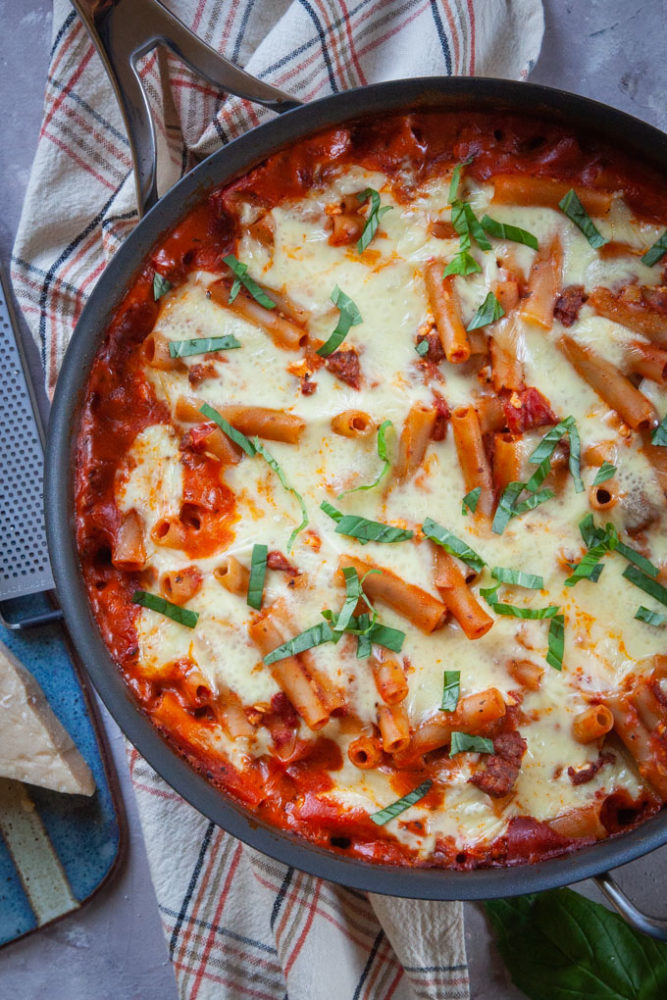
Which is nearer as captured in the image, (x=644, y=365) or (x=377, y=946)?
(x=644, y=365)

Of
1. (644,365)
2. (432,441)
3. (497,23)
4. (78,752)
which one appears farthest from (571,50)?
(78,752)

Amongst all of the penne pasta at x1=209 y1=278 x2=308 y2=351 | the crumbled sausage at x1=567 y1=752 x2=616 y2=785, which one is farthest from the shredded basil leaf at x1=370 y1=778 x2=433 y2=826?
the penne pasta at x1=209 y1=278 x2=308 y2=351

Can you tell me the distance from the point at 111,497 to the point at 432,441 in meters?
0.90

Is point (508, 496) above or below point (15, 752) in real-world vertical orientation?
above

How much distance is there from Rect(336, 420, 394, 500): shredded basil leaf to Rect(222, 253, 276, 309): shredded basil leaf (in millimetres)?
454

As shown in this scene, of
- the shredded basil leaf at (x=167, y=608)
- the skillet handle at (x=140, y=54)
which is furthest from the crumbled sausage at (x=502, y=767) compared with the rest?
the skillet handle at (x=140, y=54)

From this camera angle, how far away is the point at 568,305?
8.27 feet

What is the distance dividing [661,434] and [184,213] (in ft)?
4.73

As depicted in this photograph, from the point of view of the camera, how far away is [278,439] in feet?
8.23

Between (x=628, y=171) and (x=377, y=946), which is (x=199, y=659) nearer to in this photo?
(x=377, y=946)

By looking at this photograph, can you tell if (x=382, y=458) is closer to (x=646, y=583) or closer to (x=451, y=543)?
(x=451, y=543)

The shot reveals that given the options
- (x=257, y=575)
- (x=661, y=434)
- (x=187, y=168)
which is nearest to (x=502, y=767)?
(x=257, y=575)

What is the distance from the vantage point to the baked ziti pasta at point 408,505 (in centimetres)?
246

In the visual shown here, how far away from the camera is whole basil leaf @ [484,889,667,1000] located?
9.80 feet
